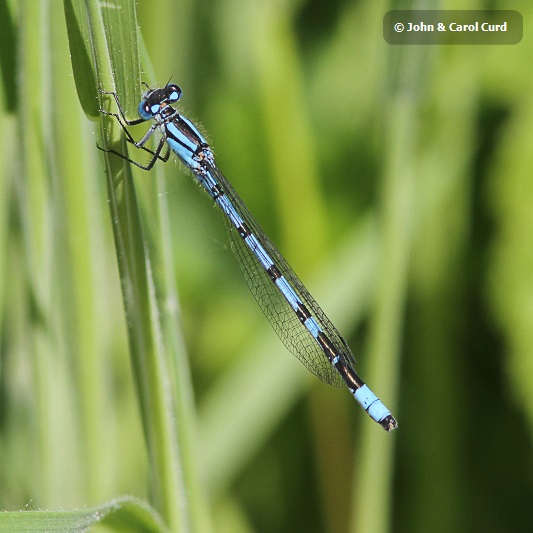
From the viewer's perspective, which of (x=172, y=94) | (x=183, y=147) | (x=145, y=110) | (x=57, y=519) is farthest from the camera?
(x=183, y=147)

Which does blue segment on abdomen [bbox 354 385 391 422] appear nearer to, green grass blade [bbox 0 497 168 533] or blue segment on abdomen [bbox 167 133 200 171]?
blue segment on abdomen [bbox 167 133 200 171]

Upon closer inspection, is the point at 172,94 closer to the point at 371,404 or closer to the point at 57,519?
the point at 371,404

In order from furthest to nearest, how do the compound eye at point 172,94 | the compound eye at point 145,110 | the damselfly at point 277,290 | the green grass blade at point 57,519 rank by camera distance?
1. the damselfly at point 277,290
2. the compound eye at point 172,94
3. the compound eye at point 145,110
4. the green grass blade at point 57,519

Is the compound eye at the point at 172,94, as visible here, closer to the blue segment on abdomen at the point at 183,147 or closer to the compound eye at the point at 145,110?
the blue segment on abdomen at the point at 183,147

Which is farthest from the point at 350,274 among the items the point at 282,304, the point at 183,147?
the point at 183,147

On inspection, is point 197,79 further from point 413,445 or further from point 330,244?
point 413,445

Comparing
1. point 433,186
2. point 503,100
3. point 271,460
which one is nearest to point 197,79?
point 433,186

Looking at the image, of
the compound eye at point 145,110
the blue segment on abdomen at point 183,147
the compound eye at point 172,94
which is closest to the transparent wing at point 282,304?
the blue segment on abdomen at point 183,147
